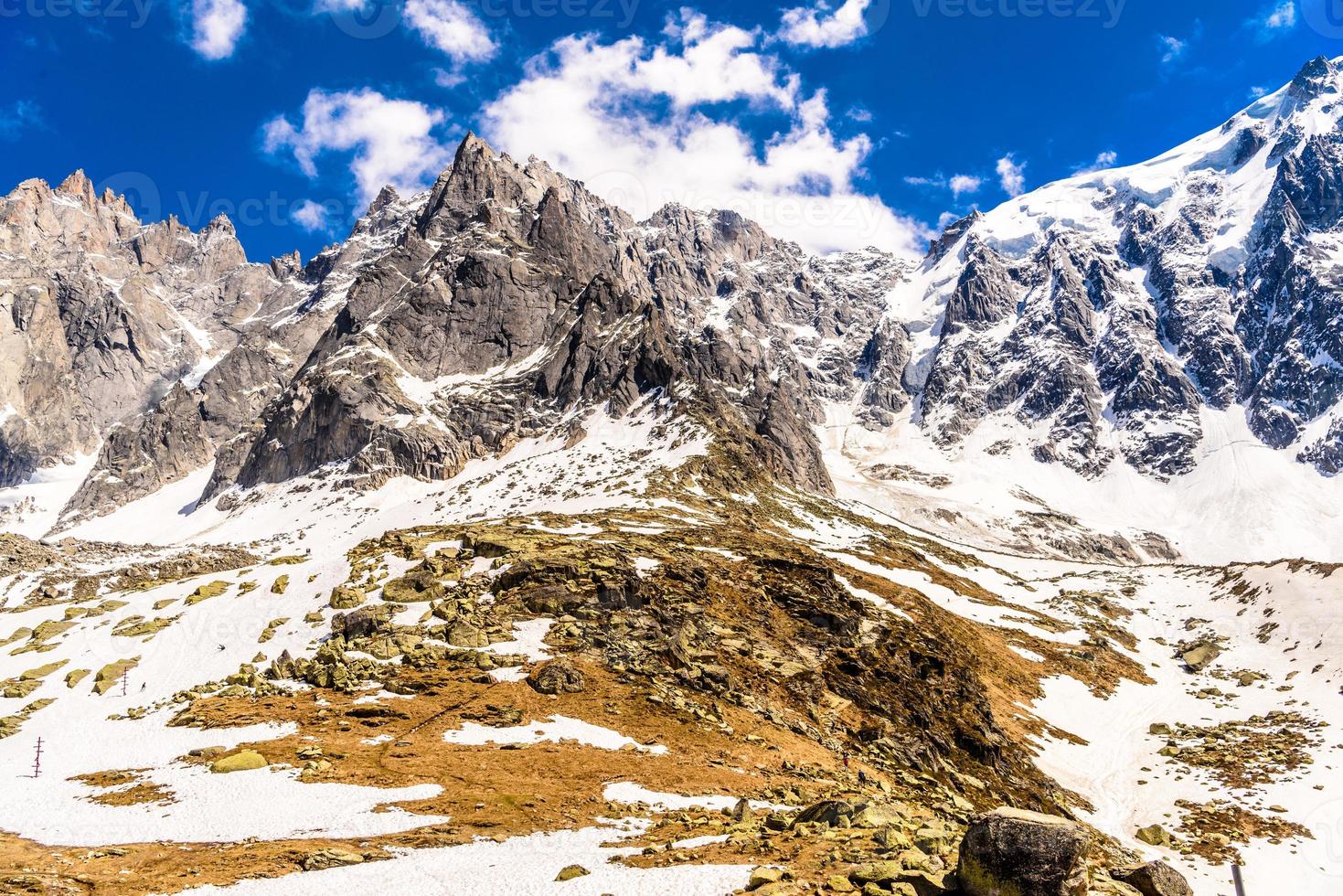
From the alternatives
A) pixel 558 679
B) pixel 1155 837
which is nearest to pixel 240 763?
pixel 558 679

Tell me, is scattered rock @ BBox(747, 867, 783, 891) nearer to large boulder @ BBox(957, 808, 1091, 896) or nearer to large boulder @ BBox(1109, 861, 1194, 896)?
Result: large boulder @ BBox(957, 808, 1091, 896)

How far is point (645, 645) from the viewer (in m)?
31.3

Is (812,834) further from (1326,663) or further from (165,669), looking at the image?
(1326,663)

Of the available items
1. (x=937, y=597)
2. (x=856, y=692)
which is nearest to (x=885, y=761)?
(x=856, y=692)

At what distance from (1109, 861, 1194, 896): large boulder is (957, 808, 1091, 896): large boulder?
345 cm

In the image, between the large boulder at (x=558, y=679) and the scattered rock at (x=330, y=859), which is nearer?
the scattered rock at (x=330, y=859)

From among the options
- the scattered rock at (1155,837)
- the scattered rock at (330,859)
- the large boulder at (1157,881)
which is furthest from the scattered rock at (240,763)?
the scattered rock at (1155,837)

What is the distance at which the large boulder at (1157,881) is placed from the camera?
1477 cm

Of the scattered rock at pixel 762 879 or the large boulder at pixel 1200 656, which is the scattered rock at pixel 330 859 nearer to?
the scattered rock at pixel 762 879

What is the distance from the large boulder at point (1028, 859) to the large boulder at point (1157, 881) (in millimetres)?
3453

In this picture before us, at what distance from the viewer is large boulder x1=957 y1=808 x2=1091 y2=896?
12375mm

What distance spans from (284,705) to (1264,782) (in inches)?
1758

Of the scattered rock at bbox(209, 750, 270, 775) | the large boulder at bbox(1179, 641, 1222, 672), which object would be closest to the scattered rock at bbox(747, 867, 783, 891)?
the scattered rock at bbox(209, 750, 270, 775)

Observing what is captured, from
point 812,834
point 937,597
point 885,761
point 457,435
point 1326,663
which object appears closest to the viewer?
point 812,834
